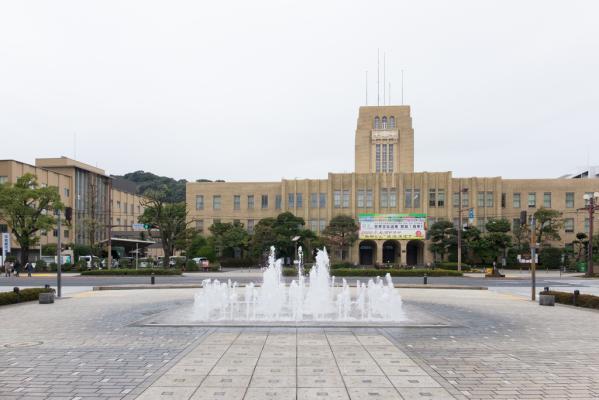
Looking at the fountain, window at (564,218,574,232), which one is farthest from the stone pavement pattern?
window at (564,218,574,232)

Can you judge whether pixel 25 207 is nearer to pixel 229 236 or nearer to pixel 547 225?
pixel 229 236

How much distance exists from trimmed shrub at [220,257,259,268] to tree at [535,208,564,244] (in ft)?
111

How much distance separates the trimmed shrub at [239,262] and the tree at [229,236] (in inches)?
56.0

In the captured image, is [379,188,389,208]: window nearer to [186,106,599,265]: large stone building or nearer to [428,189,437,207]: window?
[186,106,599,265]: large stone building

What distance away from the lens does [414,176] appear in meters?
61.6

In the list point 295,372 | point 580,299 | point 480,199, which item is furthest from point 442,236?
point 295,372

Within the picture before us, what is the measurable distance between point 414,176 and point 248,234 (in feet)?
72.7

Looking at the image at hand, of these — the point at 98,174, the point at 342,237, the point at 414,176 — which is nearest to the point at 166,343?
the point at 342,237

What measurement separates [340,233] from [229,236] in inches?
515

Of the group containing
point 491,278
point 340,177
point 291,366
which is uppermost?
point 340,177

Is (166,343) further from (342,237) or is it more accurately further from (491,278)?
(342,237)

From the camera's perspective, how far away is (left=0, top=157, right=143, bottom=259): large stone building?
56.7 metres

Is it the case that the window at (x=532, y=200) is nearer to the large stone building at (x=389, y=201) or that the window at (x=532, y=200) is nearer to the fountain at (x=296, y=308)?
the large stone building at (x=389, y=201)

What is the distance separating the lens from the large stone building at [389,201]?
2386 inches
